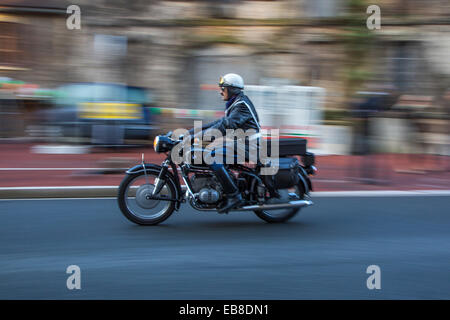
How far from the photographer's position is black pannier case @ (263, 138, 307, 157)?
6836 mm

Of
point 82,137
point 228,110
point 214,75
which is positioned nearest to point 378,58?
point 214,75

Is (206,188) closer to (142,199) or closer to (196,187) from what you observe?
(196,187)

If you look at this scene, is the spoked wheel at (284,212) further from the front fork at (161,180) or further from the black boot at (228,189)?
the front fork at (161,180)

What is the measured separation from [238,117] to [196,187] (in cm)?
93

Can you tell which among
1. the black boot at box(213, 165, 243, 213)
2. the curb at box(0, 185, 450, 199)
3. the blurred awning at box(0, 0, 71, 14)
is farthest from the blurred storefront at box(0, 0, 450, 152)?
the black boot at box(213, 165, 243, 213)

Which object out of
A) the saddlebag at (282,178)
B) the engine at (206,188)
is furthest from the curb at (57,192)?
the saddlebag at (282,178)

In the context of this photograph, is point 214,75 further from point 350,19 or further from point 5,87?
point 5,87

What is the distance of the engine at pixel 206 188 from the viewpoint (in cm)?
661

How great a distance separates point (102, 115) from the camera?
14.2m

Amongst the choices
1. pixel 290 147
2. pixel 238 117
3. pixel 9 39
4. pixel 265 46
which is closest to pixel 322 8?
pixel 265 46

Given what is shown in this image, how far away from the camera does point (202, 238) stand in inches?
248

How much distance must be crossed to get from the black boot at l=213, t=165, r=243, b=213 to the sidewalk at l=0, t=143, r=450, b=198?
3.08 meters

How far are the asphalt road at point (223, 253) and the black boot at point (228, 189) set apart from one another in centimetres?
28
